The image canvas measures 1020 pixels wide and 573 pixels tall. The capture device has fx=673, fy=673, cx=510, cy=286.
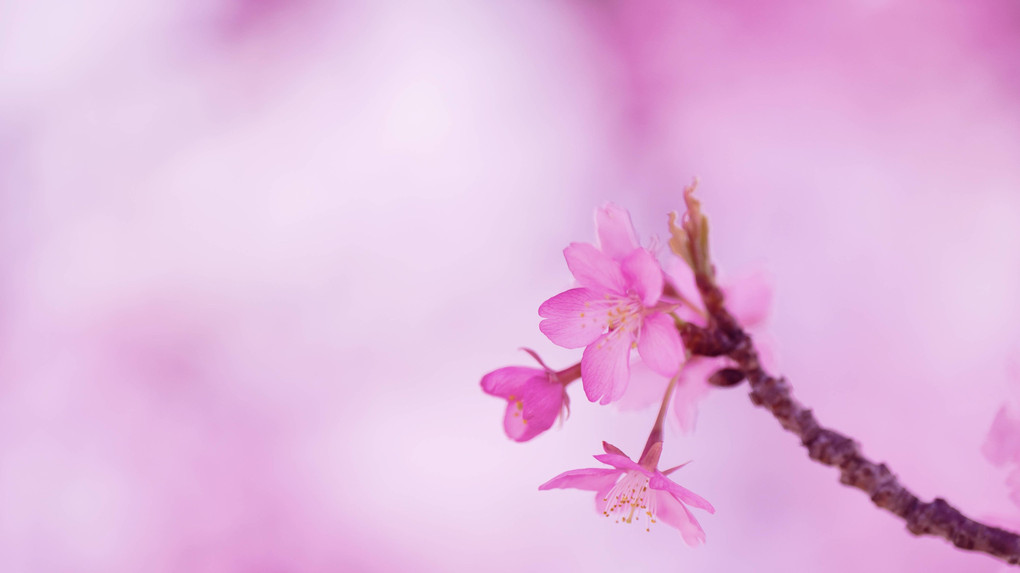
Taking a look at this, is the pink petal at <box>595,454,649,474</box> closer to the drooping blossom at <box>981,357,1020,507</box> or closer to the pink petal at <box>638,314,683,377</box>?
the pink petal at <box>638,314,683,377</box>

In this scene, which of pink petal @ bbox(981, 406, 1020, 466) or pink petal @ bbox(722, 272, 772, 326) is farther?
pink petal @ bbox(722, 272, 772, 326)

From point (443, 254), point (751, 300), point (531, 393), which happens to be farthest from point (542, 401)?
point (443, 254)

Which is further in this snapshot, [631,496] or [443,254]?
[443,254]

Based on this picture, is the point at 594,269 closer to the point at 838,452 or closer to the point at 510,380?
the point at 510,380

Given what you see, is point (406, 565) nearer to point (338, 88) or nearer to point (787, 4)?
point (338, 88)

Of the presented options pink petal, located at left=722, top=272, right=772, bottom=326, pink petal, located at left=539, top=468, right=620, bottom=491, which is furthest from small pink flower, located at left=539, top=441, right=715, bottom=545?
pink petal, located at left=722, top=272, right=772, bottom=326

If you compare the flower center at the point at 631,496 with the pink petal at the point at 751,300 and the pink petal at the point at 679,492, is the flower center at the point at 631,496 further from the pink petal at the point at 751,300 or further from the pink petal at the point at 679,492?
the pink petal at the point at 751,300

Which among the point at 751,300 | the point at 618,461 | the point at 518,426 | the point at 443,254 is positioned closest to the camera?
the point at 618,461

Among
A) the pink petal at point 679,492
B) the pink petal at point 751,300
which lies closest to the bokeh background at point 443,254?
the pink petal at point 751,300
